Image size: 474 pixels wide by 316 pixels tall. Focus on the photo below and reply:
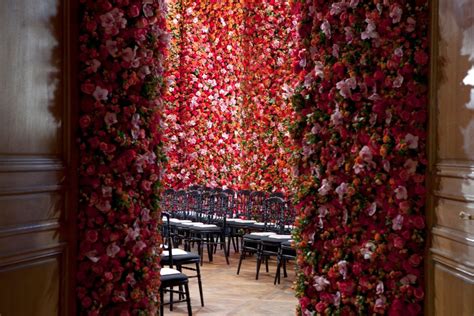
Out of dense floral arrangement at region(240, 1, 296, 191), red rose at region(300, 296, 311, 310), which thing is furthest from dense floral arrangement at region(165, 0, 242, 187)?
red rose at region(300, 296, 311, 310)

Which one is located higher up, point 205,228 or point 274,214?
point 274,214

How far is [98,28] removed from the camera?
3396mm

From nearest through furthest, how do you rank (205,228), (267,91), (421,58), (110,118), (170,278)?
(421,58) < (110,118) < (170,278) < (205,228) < (267,91)

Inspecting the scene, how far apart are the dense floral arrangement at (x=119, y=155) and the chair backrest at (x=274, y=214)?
12.0 ft

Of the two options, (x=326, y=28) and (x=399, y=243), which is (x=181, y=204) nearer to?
(x=326, y=28)

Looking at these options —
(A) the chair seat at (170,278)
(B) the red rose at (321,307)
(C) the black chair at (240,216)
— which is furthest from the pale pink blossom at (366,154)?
(C) the black chair at (240,216)

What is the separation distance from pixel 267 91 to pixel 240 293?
3.36 metres

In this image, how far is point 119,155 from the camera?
11.5 ft

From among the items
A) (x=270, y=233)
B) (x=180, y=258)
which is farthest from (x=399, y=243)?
(x=270, y=233)

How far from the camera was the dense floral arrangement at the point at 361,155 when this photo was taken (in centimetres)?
325

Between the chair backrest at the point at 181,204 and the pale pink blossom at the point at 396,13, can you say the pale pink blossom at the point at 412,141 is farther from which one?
the chair backrest at the point at 181,204

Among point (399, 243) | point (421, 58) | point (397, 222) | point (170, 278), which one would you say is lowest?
point (170, 278)

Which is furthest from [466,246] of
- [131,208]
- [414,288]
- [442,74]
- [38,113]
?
[38,113]

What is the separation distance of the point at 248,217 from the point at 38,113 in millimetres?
5845
